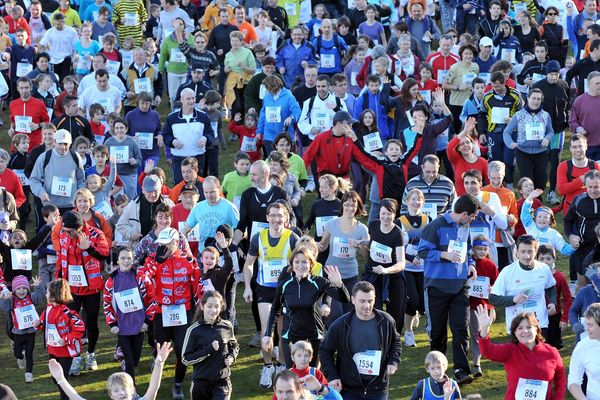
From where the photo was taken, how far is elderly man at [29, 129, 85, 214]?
→ 14977mm

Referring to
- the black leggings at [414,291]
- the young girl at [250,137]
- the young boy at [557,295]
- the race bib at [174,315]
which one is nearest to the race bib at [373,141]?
the young girl at [250,137]

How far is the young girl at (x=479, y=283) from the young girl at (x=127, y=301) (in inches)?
118

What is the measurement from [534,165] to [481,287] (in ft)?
14.7

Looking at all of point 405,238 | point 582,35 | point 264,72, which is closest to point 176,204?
point 405,238

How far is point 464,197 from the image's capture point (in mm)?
11602

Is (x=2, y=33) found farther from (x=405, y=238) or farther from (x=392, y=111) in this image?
(x=405, y=238)

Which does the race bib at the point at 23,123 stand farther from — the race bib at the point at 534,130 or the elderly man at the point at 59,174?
the race bib at the point at 534,130

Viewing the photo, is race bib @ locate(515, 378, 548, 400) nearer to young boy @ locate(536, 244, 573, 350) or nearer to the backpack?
young boy @ locate(536, 244, 573, 350)

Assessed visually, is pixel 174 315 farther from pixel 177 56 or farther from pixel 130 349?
pixel 177 56

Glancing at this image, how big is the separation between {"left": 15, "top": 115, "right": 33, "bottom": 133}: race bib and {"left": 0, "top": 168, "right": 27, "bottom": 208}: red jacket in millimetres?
1996

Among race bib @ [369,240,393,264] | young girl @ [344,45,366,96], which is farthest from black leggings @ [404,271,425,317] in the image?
young girl @ [344,45,366,96]

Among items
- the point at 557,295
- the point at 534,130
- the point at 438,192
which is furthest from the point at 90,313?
the point at 534,130

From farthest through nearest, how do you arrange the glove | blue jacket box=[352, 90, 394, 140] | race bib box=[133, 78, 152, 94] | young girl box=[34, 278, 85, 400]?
1. race bib box=[133, 78, 152, 94]
2. blue jacket box=[352, 90, 394, 140]
3. young girl box=[34, 278, 85, 400]
4. the glove

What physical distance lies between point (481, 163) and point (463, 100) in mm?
3727
